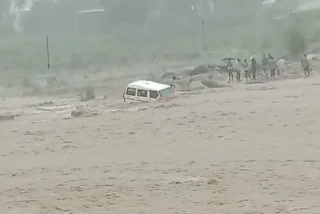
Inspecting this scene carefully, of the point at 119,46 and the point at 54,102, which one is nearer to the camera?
the point at 54,102

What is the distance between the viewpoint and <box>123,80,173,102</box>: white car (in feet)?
77.2

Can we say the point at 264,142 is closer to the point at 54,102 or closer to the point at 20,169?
the point at 20,169

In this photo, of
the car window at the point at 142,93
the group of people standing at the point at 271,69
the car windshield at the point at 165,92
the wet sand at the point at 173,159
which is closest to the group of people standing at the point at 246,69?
the group of people standing at the point at 271,69

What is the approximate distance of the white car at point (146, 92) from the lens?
2353 cm

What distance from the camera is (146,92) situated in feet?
78.1

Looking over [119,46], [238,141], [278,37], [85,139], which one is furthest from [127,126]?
[119,46]

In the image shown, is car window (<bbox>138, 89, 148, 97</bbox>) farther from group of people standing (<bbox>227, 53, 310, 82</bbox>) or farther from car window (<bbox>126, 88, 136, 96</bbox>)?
group of people standing (<bbox>227, 53, 310, 82</bbox>)

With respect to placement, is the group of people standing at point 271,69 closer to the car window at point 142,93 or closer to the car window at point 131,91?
the car window at point 142,93

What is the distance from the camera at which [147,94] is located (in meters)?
23.7

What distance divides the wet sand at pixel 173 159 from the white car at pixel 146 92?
147 centimetres

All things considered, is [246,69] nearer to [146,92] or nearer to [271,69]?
[271,69]

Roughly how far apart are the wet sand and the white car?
1.47m

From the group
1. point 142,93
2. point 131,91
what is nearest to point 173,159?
point 142,93

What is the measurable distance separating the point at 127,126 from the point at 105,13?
3567cm
